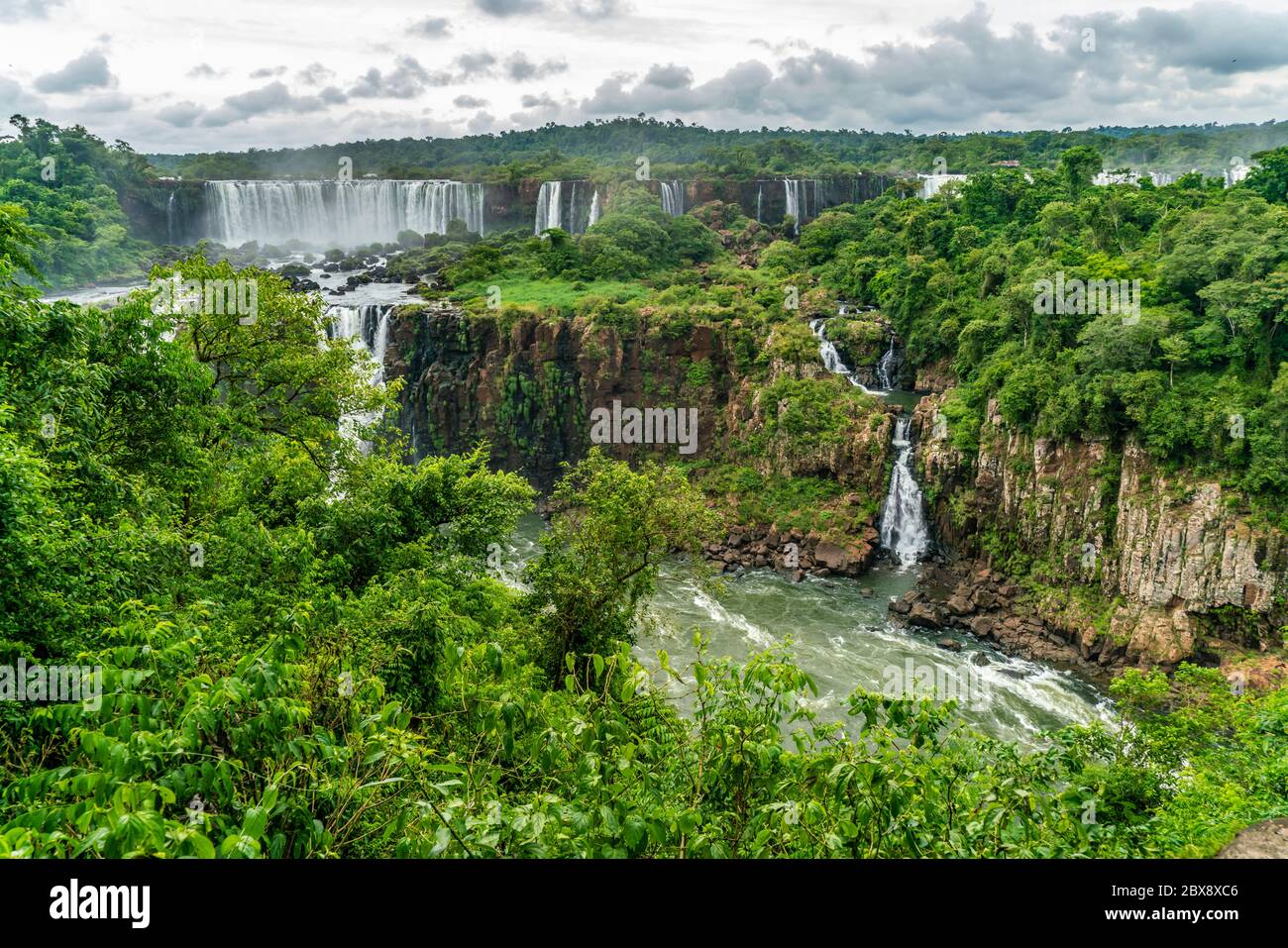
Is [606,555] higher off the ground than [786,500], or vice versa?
[606,555]

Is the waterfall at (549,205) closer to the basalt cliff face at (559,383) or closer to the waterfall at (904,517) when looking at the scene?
the basalt cliff face at (559,383)

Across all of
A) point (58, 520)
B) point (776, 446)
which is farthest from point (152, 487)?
point (776, 446)

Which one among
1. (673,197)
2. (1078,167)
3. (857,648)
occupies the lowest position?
(857,648)

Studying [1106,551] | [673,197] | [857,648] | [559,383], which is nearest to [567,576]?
[857,648]

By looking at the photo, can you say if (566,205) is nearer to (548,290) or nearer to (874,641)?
(548,290)

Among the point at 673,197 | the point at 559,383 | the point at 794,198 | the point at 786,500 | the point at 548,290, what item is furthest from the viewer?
the point at 794,198

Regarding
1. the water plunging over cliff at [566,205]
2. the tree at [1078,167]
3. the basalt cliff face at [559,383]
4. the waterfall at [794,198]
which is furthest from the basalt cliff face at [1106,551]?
the water plunging over cliff at [566,205]
